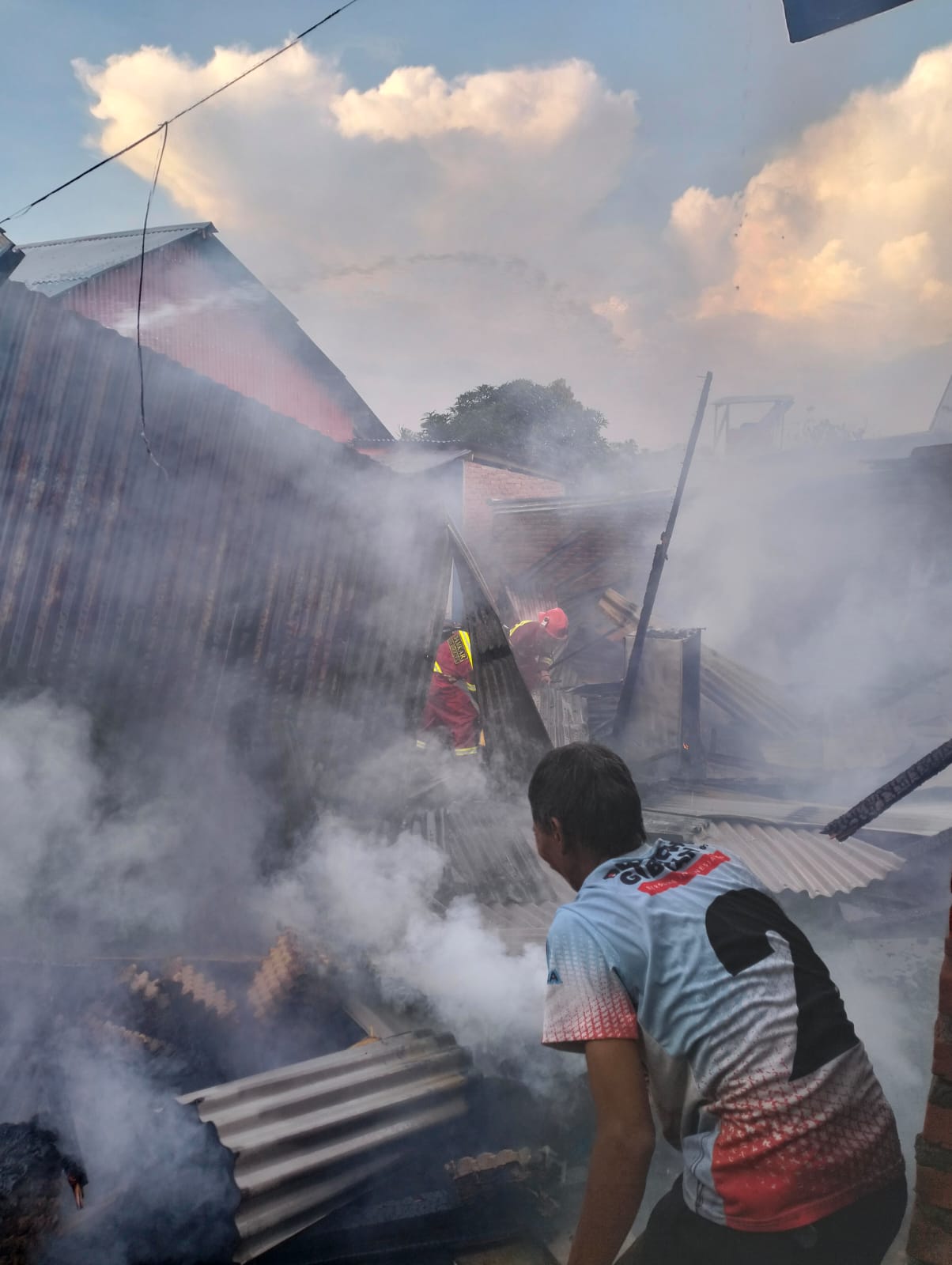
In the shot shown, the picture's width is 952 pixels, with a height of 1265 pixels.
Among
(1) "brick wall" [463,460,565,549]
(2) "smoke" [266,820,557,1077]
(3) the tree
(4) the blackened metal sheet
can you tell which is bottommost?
(2) "smoke" [266,820,557,1077]

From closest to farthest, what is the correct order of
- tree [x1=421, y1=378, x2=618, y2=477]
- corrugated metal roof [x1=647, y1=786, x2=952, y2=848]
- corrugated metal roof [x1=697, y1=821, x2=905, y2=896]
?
corrugated metal roof [x1=697, y1=821, x2=905, y2=896], corrugated metal roof [x1=647, y1=786, x2=952, y2=848], tree [x1=421, y1=378, x2=618, y2=477]

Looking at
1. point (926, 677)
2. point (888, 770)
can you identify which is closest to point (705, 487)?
point (926, 677)

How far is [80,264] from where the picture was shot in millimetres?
12664

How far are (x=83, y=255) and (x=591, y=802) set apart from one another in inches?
628

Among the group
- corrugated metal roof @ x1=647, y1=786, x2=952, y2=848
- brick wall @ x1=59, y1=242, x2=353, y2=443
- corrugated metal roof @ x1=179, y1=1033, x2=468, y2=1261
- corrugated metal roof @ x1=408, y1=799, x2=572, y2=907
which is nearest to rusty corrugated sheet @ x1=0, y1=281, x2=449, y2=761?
corrugated metal roof @ x1=408, y1=799, x2=572, y2=907

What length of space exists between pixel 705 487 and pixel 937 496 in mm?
3993

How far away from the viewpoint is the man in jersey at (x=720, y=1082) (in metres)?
1.49

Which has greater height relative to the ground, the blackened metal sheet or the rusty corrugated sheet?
the blackened metal sheet

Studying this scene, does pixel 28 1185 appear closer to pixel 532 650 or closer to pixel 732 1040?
pixel 732 1040

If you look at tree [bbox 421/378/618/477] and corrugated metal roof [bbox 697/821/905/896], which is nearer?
corrugated metal roof [bbox 697/821/905/896]

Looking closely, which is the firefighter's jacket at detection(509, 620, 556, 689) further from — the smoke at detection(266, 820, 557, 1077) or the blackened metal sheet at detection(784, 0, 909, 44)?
the blackened metal sheet at detection(784, 0, 909, 44)

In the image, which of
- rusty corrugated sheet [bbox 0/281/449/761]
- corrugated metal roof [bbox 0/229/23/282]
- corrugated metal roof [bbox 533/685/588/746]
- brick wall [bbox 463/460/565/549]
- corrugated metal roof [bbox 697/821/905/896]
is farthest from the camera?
brick wall [bbox 463/460/565/549]

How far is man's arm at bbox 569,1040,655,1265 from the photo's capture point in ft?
4.90

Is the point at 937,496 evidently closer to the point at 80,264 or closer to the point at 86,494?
the point at 86,494
